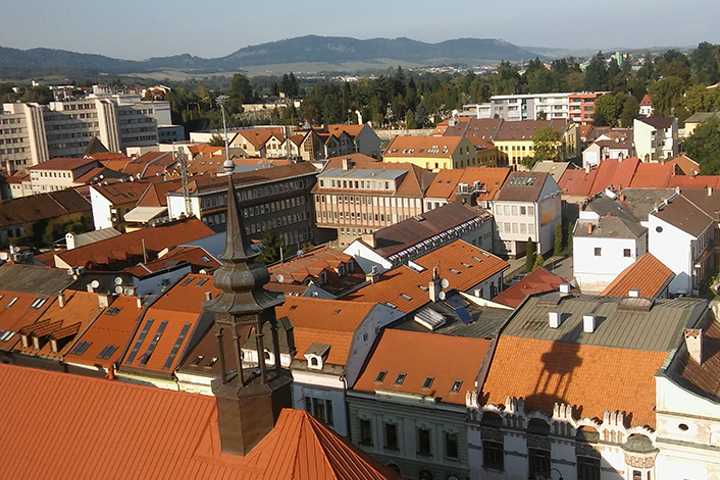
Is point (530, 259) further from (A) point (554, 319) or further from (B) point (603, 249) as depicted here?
(A) point (554, 319)

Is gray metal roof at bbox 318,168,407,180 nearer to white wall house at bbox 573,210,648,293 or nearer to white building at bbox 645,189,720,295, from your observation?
white wall house at bbox 573,210,648,293

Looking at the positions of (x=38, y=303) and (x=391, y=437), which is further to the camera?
(x=38, y=303)

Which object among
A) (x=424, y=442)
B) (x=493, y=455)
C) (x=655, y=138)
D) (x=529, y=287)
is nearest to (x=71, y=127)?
(x=655, y=138)

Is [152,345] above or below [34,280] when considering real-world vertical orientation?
below

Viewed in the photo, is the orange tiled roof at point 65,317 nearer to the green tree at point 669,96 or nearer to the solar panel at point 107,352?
the solar panel at point 107,352

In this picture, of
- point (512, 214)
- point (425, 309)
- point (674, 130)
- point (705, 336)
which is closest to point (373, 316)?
point (425, 309)

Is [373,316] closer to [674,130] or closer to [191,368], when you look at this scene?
[191,368]

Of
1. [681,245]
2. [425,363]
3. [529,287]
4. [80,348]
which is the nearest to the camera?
[425,363]
